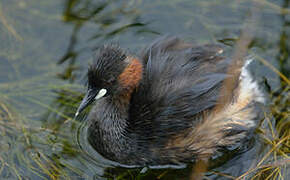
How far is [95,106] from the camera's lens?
4973 millimetres

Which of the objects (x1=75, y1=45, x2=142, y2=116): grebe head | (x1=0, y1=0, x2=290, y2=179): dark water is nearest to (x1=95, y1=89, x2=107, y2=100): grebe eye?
(x1=75, y1=45, x2=142, y2=116): grebe head

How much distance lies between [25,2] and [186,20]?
2245 millimetres

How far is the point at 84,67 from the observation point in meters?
5.75

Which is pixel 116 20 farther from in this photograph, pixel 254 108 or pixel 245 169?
pixel 245 169

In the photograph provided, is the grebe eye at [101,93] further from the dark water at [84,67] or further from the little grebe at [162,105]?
the dark water at [84,67]

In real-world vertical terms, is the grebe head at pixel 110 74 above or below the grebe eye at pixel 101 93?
above

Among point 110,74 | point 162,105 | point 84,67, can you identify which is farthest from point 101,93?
point 84,67

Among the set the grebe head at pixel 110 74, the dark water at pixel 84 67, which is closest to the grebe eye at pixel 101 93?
the grebe head at pixel 110 74

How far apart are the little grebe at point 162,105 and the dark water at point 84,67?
8.5 inches

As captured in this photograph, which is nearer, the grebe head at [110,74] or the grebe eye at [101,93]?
the grebe head at [110,74]

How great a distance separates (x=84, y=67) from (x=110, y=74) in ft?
4.65

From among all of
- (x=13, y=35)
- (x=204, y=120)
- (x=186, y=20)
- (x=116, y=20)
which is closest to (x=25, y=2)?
(x=13, y=35)

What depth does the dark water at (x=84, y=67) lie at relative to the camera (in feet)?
Answer: 15.7

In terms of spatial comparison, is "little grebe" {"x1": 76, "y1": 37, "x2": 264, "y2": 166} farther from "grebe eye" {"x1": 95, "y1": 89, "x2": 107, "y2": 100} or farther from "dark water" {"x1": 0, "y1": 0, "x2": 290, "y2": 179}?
"dark water" {"x1": 0, "y1": 0, "x2": 290, "y2": 179}
